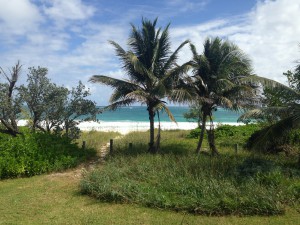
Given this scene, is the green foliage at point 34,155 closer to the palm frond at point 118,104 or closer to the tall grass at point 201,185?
the palm frond at point 118,104

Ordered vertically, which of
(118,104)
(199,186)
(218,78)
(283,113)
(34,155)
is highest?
(218,78)

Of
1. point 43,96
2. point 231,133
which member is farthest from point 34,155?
point 231,133

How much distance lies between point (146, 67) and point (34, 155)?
20.3ft

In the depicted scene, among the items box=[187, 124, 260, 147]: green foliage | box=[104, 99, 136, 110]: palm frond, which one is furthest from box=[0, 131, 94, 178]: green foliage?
box=[187, 124, 260, 147]: green foliage

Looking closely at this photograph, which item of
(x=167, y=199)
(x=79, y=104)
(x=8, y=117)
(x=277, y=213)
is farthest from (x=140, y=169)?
(x=8, y=117)

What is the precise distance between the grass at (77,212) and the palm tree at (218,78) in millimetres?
6674

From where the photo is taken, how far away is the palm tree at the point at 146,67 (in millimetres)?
13688

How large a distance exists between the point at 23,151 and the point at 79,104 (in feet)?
14.1

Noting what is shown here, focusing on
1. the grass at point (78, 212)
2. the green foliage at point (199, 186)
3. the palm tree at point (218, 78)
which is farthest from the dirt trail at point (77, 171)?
the palm tree at point (218, 78)

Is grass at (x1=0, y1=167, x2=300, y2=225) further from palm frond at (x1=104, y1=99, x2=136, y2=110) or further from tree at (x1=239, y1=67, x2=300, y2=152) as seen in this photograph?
palm frond at (x1=104, y1=99, x2=136, y2=110)

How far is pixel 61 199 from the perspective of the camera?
8328 millimetres

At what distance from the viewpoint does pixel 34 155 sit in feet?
38.2

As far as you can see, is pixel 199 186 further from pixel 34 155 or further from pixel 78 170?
pixel 34 155

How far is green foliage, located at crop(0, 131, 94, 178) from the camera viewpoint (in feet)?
36.1
